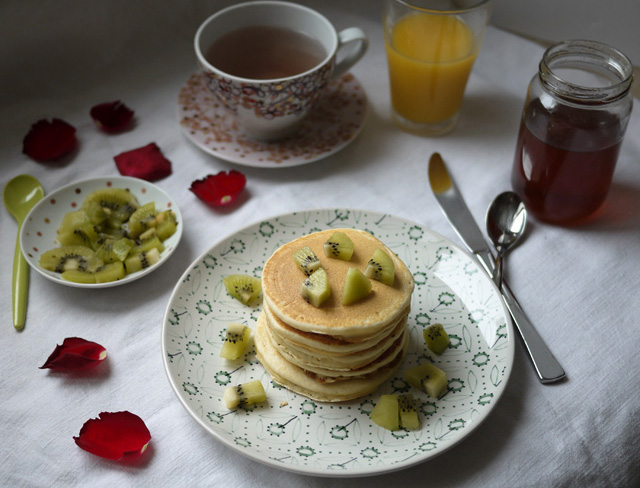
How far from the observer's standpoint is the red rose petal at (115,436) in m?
1.31

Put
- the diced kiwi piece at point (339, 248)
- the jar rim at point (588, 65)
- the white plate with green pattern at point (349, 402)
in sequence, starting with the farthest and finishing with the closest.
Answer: the jar rim at point (588, 65) < the diced kiwi piece at point (339, 248) < the white plate with green pattern at point (349, 402)

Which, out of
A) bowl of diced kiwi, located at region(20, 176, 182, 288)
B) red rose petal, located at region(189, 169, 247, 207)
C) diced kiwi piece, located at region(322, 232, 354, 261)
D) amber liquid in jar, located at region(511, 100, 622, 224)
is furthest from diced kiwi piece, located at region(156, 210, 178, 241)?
amber liquid in jar, located at region(511, 100, 622, 224)

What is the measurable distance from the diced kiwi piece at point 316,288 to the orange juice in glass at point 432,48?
0.90 m

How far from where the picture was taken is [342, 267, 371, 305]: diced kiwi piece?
4.27ft

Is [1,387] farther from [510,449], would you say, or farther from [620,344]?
[620,344]

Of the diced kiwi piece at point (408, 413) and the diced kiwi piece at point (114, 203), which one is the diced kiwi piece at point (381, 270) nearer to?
the diced kiwi piece at point (408, 413)

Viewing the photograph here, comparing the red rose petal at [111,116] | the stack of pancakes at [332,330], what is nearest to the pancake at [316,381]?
the stack of pancakes at [332,330]

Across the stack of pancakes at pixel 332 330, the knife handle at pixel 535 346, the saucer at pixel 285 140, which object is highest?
the stack of pancakes at pixel 332 330

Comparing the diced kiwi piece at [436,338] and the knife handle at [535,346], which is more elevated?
the diced kiwi piece at [436,338]

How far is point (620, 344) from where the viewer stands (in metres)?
1.53

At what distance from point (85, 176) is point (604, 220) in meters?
1.49

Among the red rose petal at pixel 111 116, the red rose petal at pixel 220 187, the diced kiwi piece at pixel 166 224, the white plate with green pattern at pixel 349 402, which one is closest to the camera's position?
the white plate with green pattern at pixel 349 402

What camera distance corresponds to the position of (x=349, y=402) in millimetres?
1385

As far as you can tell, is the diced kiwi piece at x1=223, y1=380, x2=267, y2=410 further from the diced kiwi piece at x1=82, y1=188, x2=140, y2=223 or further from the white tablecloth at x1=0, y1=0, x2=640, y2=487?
the diced kiwi piece at x1=82, y1=188, x2=140, y2=223
